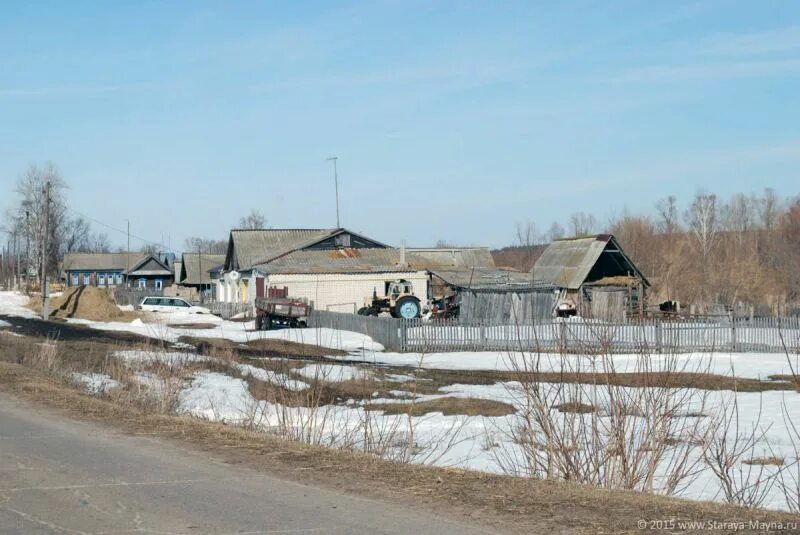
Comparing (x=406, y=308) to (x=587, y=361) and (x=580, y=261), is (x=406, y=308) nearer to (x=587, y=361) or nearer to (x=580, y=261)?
(x=580, y=261)

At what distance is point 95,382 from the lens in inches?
773

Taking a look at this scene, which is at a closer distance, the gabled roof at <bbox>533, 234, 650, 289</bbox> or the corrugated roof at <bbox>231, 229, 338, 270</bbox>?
the gabled roof at <bbox>533, 234, 650, 289</bbox>

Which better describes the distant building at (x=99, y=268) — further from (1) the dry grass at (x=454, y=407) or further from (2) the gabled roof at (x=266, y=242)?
(1) the dry grass at (x=454, y=407)

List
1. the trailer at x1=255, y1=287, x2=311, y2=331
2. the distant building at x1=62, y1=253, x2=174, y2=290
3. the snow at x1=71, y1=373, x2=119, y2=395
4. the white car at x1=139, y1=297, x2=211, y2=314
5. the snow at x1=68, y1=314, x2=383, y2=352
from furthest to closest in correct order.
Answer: the distant building at x1=62, y1=253, x2=174, y2=290, the white car at x1=139, y1=297, x2=211, y2=314, the trailer at x1=255, y1=287, x2=311, y2=331, the snow at x1=68, y1=314, x2=383, y2=352, the snow at x1=71, y1=373, x2=119, y2=395

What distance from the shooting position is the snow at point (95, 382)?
17.8 meters

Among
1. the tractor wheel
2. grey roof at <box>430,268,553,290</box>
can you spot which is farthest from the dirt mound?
grey roof at <box>430,268,553,290</box>

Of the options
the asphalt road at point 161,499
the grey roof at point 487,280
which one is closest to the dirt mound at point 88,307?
the grey roof at point 487,280

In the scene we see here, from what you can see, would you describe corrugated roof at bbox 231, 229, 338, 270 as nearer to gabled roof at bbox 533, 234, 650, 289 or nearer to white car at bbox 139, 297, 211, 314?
white car at bbox 139, 297, 211, 314

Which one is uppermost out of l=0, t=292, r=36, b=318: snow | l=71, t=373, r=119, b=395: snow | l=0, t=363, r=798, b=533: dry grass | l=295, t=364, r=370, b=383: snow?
l=0, t=292, r=36, b=318: snow

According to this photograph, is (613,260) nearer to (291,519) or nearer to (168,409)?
(168,409)

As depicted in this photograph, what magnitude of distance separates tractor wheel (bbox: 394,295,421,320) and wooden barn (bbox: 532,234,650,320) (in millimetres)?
7612

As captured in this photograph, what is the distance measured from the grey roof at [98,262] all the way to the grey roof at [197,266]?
24033 millimetres

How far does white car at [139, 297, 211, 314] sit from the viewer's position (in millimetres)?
57438

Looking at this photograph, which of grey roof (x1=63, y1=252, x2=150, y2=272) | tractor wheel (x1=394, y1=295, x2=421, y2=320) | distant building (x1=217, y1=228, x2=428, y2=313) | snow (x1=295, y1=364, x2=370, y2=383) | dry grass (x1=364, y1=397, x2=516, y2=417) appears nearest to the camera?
dry grass (x1=364, y1=397, x2=516, y2=417)
